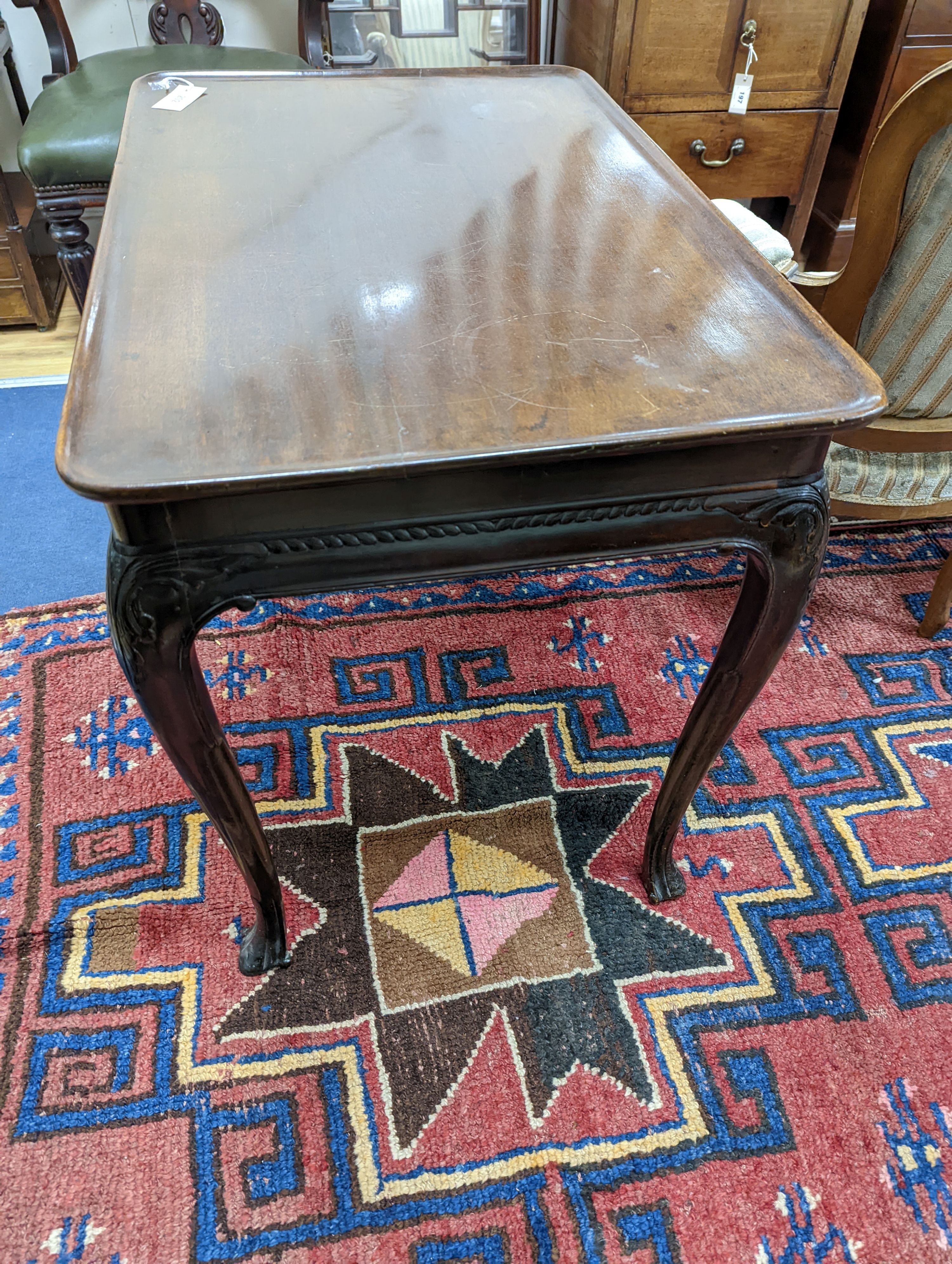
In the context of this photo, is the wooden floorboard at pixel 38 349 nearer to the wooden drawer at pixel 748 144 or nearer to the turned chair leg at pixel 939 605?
the wooden drawer at pixel 748 144

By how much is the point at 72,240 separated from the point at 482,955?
1.63 m

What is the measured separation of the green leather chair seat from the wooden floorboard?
544 millimetres

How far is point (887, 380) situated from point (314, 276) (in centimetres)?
80

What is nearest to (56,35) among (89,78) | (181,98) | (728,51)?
(89,78)

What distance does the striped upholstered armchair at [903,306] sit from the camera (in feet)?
3.10

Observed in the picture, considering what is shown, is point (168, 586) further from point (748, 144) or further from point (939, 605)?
point (748, 144)

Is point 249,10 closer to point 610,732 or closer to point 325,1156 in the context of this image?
point 610,732

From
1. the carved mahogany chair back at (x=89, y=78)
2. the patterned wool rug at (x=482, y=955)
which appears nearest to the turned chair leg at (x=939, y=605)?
the patterned wool rug at (x=482, y=955)

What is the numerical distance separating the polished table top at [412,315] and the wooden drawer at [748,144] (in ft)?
3.39

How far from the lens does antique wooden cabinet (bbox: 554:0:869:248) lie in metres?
1.91

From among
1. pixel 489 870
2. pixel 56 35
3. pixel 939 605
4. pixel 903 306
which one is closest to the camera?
pixel 903 306

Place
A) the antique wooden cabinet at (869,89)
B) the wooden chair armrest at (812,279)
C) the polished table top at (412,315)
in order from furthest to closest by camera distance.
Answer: the antique wooden cabinet at (869,89) → the wooden chair armrest at (812,279) → the polished table top at (412,315)

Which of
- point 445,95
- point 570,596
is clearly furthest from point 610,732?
point 445,95

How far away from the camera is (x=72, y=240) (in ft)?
5.70
